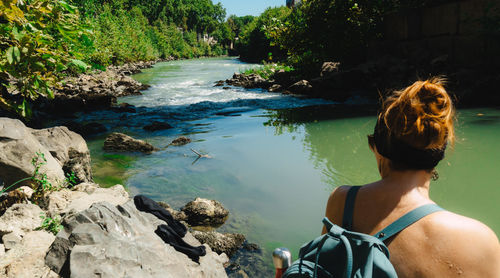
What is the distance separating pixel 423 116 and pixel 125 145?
7.41 m

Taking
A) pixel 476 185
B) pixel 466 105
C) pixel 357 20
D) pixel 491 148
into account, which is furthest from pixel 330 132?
pixel 357 20

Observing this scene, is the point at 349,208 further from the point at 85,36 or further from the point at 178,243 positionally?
the point at 85,36

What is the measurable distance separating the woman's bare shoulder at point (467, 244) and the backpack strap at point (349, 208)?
0.97 ft

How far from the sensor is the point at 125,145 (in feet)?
25.3

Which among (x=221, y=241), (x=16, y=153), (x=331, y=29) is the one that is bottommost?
(x=221, y=241)

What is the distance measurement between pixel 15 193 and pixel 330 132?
697 cm

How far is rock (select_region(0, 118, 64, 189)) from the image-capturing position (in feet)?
11.9

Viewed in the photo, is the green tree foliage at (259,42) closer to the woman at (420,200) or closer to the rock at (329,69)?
the rock at (329,69)

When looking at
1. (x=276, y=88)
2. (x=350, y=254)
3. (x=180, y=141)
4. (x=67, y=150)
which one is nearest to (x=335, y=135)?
(x=180, y=141)

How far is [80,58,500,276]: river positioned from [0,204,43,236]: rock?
2.07 metres

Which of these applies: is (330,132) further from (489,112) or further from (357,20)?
(357,20)

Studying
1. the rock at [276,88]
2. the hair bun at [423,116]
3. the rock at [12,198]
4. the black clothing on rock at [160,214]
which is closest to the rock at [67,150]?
the rock at [12,198]

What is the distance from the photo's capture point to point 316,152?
7.15m

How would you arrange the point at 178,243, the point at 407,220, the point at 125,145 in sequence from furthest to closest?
the point at 125,145 < the point at 178,243 < the point at 407,220
